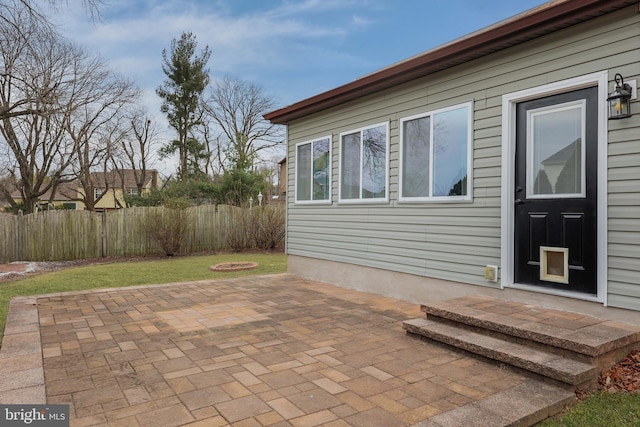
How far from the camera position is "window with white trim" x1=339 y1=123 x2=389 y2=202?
5773 millimetres

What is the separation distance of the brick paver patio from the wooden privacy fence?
6.79m

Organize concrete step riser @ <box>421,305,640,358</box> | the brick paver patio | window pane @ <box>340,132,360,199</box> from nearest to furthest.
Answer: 1. the brick paver patio
2. concrete step riser @ <box>421,305,640,358</box>
3. window pane @ <box>340,132,360,199</box>

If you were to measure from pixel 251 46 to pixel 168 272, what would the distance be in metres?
14.4

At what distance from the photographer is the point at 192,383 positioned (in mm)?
2730

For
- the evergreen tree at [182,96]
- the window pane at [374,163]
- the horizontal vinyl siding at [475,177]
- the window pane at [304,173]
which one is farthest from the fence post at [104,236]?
the evergreen tree at [182,96]

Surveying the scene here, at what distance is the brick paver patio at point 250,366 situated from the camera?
2352 millimetres

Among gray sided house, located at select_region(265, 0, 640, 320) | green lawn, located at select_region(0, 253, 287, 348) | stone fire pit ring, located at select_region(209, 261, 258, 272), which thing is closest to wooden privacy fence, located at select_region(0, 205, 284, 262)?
green lawn, located at select_region(0, 253, 287, 348)

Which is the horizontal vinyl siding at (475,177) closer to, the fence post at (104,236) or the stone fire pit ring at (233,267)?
the stone fire pit ring at (233,267)

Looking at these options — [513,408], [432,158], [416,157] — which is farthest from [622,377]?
[416,157]

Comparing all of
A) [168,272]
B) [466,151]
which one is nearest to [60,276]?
[168,272]

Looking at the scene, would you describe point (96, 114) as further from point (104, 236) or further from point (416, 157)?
point (416, 157)

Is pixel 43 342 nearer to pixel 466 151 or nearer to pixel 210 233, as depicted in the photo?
pixel 466 151

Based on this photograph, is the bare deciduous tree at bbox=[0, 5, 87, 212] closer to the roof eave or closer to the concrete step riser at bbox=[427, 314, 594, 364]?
the roof eave

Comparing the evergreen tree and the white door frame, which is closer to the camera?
the white door frame
